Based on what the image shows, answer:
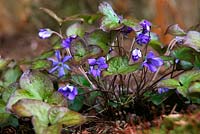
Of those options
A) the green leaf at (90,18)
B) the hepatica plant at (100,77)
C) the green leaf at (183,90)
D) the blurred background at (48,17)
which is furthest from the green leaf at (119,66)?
the blurred background at (48,17)

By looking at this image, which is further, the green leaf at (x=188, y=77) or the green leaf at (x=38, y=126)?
the green leaf at (x=188, y=77)

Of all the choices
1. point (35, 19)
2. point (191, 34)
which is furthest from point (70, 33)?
point (35, 19)

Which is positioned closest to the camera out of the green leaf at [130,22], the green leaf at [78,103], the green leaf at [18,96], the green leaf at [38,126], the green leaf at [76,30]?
the green leaf at [38,126]

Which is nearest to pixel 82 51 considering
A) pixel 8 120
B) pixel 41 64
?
pixel 41 64

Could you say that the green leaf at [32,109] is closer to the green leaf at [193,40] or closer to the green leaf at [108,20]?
the green leaf at [108,20]

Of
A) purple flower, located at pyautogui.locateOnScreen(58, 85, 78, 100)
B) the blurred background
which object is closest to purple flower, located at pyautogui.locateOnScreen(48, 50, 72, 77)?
purple flower, located at pyautogui.locateOnScreen(58, 85, 78, 100)

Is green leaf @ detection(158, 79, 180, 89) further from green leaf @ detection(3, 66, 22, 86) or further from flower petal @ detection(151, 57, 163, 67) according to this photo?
green leaf @ detection(3, 66, 22, 86)

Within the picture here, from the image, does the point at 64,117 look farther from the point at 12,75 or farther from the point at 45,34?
the point at 12,75
